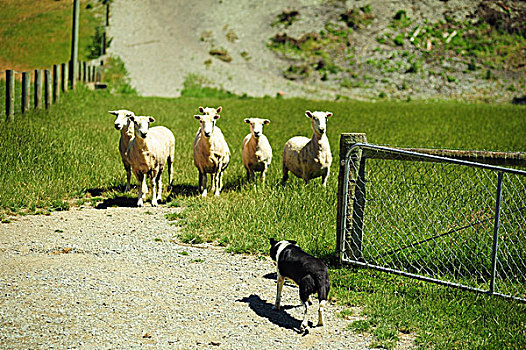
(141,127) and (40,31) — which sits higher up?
(40,31)

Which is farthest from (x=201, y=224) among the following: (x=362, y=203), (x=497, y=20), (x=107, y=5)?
(x=497, y=20)

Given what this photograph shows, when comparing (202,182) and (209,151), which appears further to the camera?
(202,182)

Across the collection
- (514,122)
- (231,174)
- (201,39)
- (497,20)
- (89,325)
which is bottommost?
(89,325)

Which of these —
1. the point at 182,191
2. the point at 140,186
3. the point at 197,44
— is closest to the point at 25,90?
the point at 182,191

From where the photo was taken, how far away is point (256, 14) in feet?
177

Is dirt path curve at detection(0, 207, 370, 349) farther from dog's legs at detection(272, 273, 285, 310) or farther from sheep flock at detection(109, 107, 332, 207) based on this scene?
sheep flock at detection(109, 107, 332, 207)

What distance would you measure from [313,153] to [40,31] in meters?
41.0

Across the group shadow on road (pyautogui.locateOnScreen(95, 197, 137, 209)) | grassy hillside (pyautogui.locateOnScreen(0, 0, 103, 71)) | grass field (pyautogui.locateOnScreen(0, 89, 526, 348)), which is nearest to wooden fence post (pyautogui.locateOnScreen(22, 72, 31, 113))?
grass field (pyautogui.locateOnScreen(0, 89, 526, 348))

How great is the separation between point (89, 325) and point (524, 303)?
14.5 ft

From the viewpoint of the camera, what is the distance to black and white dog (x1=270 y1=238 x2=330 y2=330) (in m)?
5.52

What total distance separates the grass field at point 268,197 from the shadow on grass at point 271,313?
60 cm

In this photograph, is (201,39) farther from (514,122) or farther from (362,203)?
(362,203)

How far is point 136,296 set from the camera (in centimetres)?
622

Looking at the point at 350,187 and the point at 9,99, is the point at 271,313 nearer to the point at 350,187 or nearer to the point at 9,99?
the point at 350,187
